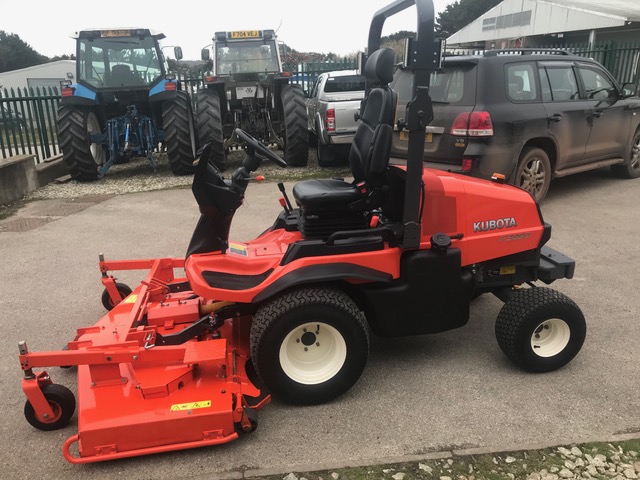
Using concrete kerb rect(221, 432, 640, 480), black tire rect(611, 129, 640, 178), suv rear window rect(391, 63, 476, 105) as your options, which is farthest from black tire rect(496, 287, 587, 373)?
black tire rect(611, 129, 640, 178)

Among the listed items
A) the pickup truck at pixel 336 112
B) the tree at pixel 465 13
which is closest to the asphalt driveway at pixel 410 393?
the pickup truck at pixel 336 112

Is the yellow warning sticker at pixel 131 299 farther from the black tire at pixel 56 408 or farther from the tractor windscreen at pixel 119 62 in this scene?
the tractor windscreen at pixel 119 62

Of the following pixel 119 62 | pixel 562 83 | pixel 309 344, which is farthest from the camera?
pixel 119 62

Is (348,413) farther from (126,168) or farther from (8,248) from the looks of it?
(126,168)

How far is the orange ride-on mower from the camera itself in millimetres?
2662

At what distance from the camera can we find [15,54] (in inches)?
1838

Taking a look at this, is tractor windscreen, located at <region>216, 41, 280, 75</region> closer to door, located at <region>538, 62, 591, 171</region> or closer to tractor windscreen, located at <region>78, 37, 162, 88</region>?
tractor windscreen, located at <region>78, 37, 162, 88</region>

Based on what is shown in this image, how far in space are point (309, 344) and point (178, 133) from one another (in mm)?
7285

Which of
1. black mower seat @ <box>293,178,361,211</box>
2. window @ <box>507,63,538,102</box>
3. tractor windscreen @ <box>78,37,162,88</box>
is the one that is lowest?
black mower seat @ <box>293,178,361,211</box>

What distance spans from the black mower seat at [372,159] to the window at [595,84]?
4802mm

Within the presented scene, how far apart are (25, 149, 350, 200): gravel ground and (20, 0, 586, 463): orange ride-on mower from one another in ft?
19.8

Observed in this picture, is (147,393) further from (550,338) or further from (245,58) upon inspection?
(245,58)

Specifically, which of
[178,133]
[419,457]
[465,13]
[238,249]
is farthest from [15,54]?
[419,457]

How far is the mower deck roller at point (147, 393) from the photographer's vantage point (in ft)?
8.35
